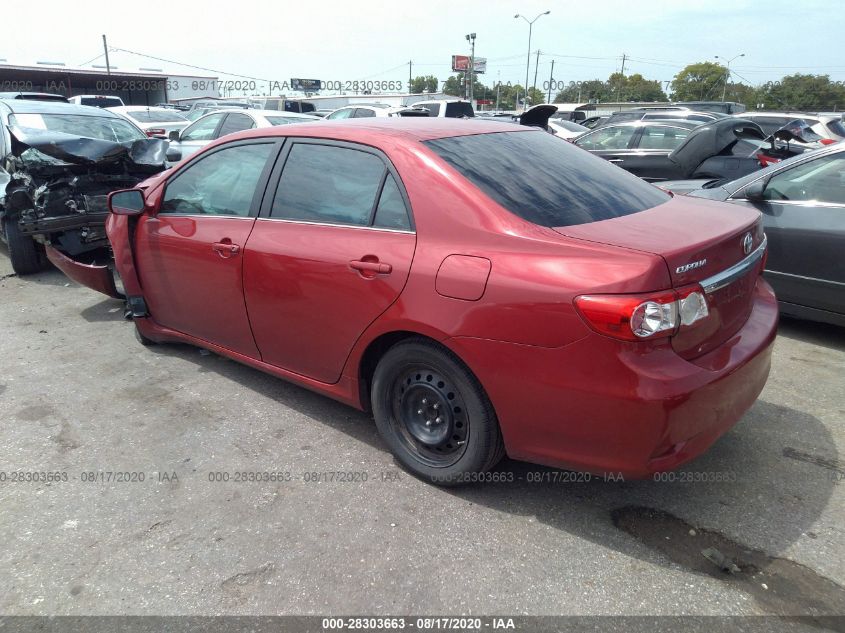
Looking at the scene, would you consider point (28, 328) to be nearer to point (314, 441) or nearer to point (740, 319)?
point (314, 441)

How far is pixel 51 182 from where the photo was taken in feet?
19.0

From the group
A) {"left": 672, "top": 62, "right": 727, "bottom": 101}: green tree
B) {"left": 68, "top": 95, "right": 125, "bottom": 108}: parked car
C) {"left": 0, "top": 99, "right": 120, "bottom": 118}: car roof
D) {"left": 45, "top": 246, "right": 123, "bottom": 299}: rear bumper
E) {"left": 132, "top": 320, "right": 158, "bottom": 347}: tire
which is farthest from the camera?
{"left": 672, "top": 62, "right": 727, "bottom": 101}: green tree

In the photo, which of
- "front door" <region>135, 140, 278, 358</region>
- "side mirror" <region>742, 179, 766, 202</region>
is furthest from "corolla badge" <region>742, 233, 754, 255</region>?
"front door" <region>135, 140, 278, 358</region>

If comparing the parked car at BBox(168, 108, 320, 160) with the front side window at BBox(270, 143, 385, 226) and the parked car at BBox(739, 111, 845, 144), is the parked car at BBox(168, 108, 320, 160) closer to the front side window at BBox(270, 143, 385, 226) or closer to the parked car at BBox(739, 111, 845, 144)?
the front side window at BBox(270, 143, 385, 226)

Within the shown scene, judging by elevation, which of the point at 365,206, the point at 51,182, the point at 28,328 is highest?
the point at 365,206

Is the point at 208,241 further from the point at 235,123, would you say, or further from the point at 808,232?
the point at 235,123

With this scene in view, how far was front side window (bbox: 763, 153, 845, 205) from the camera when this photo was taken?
4.41 meters

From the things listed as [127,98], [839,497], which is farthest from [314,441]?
[127,98]

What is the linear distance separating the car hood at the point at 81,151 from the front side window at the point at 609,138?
6942mm

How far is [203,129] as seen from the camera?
9.88 m

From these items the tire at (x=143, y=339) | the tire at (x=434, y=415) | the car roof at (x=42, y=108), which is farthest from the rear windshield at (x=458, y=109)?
the tire at (x=434, y=415)

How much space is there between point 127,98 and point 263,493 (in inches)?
1998

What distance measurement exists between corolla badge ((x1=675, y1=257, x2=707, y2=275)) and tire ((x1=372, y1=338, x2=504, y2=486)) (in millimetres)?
901

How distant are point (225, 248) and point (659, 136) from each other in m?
8.69
